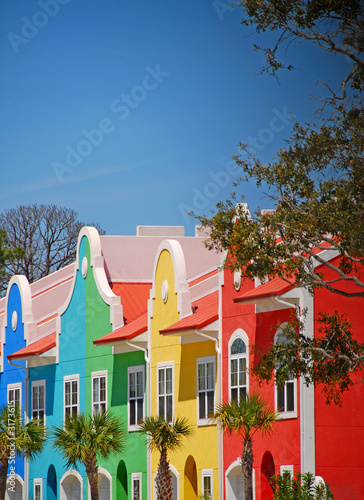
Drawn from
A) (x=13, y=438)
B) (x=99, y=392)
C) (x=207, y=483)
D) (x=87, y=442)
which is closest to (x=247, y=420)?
(x=207, y=483)

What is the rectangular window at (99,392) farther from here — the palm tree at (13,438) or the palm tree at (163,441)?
the palm tree at (163,441)

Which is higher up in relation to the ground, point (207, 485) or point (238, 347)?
point (238, 347)

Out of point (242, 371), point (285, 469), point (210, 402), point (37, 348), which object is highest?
point (37, 348)

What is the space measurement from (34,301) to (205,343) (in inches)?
618

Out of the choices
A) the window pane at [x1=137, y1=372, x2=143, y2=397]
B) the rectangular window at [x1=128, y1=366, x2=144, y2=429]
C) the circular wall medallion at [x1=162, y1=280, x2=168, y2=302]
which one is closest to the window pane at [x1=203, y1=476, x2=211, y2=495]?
the rectangular window at [x1=128, y1=366, x2=144, y2=429]

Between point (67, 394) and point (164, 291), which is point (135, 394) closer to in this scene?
point (164, 291)

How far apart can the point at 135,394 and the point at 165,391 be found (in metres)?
2.37

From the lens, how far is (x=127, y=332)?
3688 cm

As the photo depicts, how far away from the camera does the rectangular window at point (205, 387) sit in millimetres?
33125

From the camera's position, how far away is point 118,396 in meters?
38.6

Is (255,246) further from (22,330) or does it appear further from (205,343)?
(22,330)

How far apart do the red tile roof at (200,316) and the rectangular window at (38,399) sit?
10718mm

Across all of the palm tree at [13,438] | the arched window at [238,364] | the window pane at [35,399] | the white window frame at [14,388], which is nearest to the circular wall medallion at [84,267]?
the window pane at [35,399]

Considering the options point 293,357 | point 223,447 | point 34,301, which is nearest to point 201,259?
point 34,301
